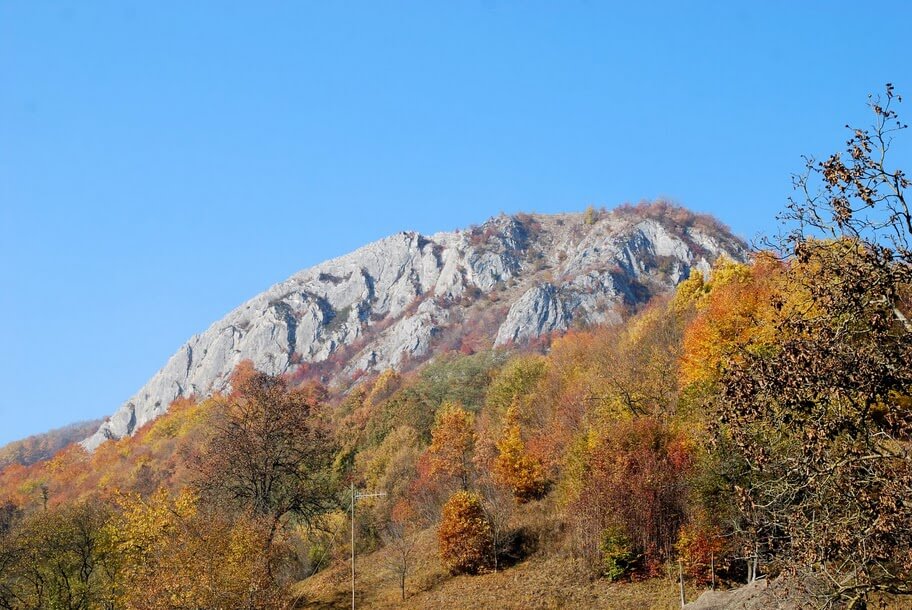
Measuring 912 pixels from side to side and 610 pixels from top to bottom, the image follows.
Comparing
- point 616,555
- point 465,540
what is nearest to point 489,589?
point 465,540

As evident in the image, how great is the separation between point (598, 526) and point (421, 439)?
41.4m

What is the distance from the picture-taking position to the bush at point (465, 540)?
50125 millimetres

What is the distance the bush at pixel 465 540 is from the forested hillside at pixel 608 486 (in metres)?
0.13

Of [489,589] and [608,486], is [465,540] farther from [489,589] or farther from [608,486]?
[608,486]

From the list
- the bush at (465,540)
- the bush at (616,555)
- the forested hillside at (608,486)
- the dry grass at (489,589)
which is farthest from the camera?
the bush at (465,540)

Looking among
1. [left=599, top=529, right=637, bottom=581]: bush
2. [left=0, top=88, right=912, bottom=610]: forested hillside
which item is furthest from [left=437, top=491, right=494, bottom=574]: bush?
[left=599, top=529, right=637, bottom=581]: bush

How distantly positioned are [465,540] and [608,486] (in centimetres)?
1004

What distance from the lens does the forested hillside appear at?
45.1 ft

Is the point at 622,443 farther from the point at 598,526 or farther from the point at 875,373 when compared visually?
the point at 875,373

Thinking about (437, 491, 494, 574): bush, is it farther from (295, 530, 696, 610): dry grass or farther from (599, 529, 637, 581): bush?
(599, 529, 637, 581): bush

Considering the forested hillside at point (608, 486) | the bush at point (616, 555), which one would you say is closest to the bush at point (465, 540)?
the forested hillside at point (608, 486)

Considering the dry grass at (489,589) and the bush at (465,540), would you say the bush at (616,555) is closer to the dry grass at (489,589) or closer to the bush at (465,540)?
the dry grass at (489,589)

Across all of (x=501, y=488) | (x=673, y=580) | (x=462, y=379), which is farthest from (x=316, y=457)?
(x=462, y=379)

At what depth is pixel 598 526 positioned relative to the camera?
45.7 metres
